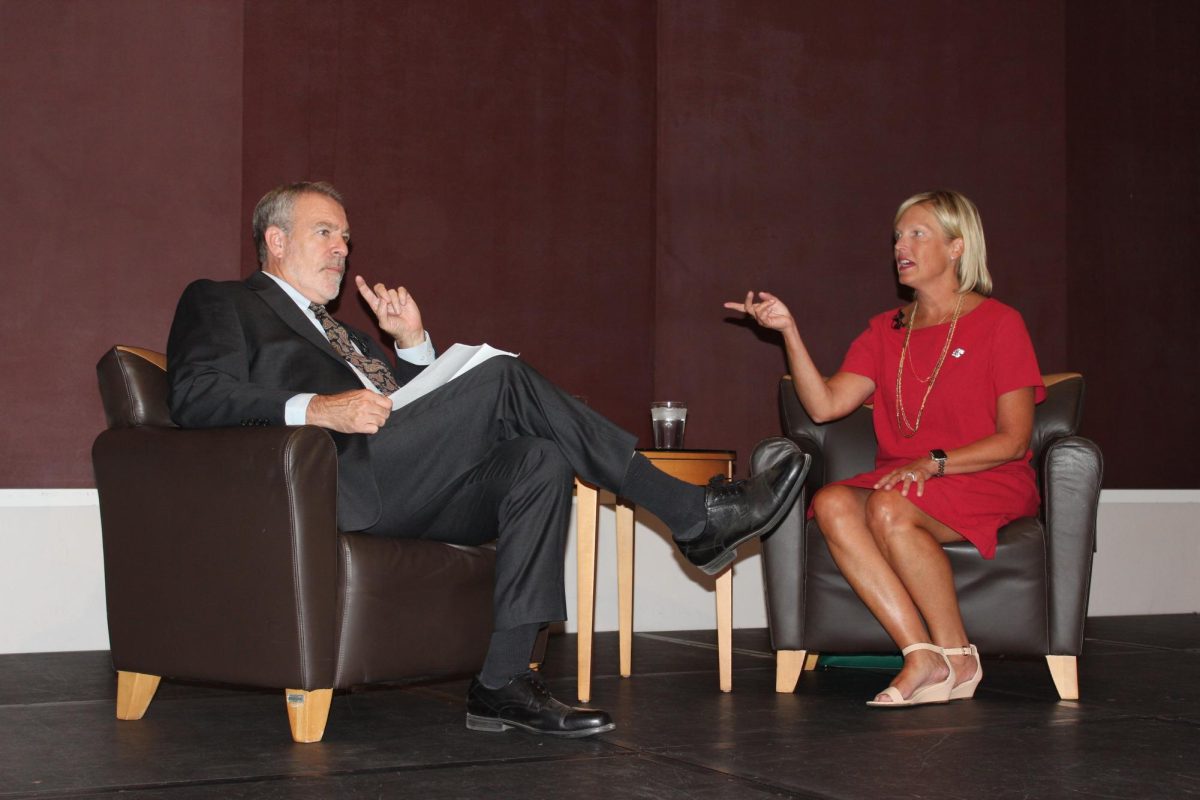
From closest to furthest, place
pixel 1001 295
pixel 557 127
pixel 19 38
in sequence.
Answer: pixel 19 38, pixel 557 127, pixel 1001 295

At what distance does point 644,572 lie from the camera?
4453mm

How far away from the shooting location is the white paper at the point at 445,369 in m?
2.64

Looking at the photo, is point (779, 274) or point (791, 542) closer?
point (791, 542)

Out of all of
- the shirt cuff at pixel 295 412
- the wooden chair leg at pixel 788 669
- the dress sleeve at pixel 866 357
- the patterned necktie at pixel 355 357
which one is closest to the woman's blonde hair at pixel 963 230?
the dress sleeve at pixel 866 357

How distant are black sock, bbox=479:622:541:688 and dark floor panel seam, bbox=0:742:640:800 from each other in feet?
0.85

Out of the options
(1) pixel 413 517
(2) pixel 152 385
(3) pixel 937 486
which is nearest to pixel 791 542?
(3) pixel 937 486

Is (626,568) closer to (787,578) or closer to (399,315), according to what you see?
(787,578)

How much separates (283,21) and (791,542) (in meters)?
2.37

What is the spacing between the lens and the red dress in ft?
10.00

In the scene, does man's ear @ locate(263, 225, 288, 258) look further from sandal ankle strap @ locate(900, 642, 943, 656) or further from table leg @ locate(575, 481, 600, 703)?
sandal ankle strap @ locate(900, 642, 943, 656)

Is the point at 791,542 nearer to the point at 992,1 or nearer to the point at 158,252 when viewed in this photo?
the point at 158,252

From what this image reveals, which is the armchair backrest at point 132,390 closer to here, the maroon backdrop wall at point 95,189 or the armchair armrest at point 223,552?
the armchair armrest at point 223,552

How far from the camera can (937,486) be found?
3.05m

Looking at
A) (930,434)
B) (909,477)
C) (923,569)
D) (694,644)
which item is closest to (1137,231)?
(930,434)
